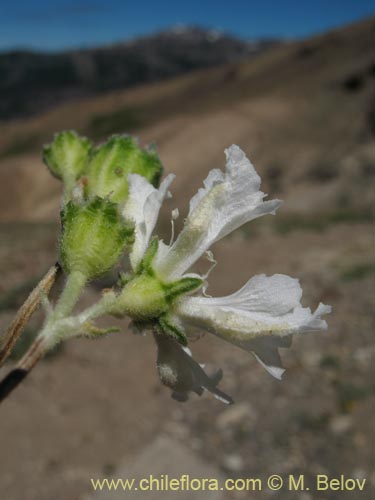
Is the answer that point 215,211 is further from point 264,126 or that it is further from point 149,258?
point 264,126

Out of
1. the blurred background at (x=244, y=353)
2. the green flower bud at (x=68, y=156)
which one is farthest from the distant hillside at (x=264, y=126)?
the green flower bud at (x=68, y=156)

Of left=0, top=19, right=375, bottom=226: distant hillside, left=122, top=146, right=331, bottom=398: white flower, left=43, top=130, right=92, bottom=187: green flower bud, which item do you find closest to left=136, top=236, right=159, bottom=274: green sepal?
left=122, top=146, right=331, bottom=398: white flower

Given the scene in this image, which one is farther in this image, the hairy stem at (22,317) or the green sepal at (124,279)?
the green sepal at (124,279)

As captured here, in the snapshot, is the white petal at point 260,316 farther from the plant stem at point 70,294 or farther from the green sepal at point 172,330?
the plant stem at point 70,294

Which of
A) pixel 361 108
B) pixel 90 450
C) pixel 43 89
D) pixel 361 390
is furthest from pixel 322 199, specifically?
pixel 43 89

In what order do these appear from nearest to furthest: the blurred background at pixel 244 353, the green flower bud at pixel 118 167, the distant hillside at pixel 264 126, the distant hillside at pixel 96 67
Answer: the green flower bud at pixel 118 167, the blurred background at pixel 244 353, the distant hillside at pixel 264 126, the distant hillside at pixel 96 67

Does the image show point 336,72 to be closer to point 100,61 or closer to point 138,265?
point 138,265

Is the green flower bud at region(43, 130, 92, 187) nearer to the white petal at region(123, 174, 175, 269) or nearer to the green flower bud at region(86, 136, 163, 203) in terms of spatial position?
the green flower bud at region(86, 136, 163, 203)
